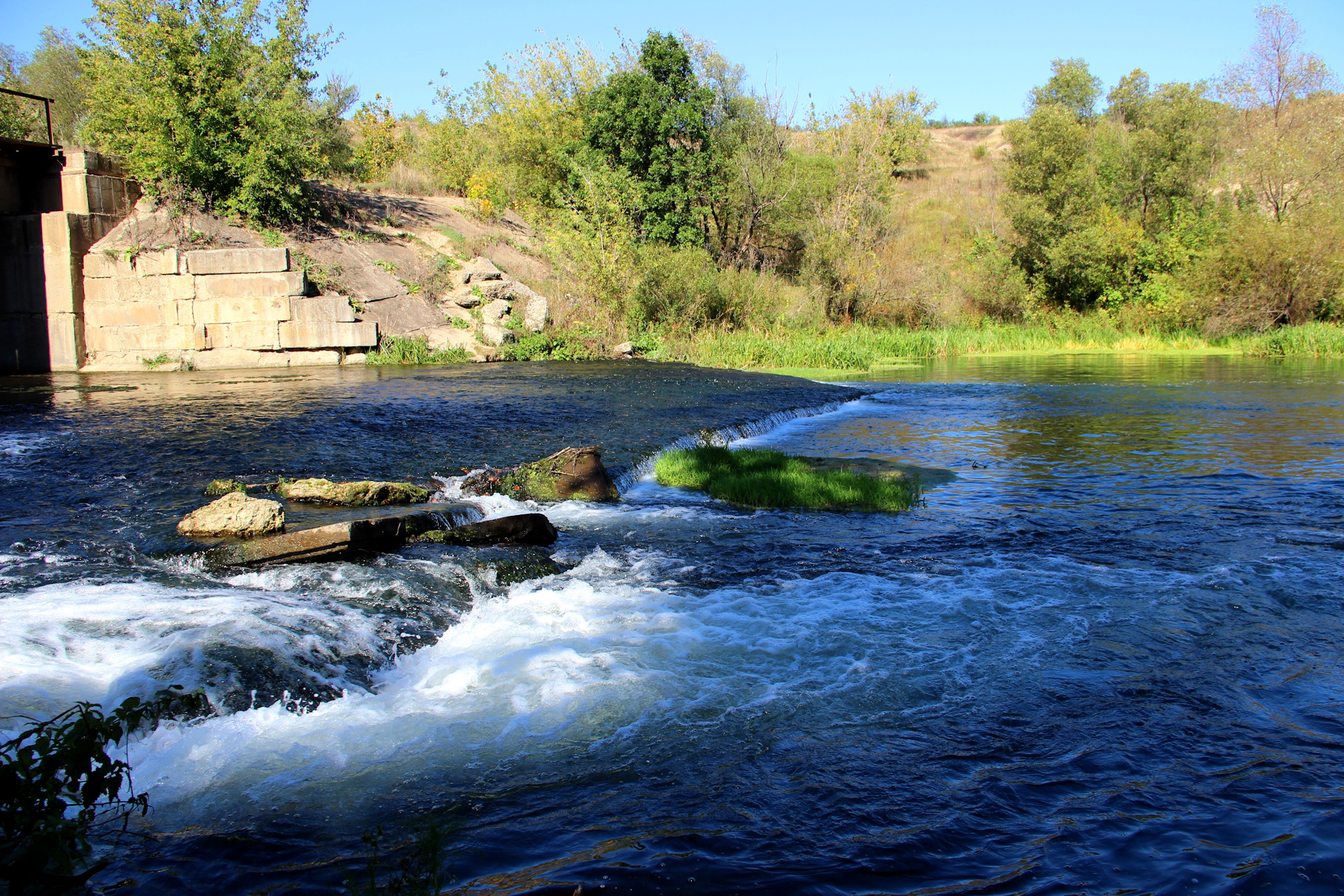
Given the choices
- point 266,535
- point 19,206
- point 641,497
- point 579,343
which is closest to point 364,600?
point 266,535

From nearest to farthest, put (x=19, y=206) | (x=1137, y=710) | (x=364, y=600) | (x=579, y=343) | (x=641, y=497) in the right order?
(x=1137, y=710) < (x=364, y=600) < (x=641, y=497) < (x=19, y=206) < (x=579, y=343)

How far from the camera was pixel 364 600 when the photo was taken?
6352 mm

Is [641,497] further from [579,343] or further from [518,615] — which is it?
[579,343]

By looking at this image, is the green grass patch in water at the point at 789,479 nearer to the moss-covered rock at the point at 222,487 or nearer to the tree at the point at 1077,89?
the moss-covered rock at the point at 222,487

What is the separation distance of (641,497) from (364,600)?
4443 millimetres

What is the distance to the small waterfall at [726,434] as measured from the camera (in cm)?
1127

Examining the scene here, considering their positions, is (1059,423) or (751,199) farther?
(751,199)

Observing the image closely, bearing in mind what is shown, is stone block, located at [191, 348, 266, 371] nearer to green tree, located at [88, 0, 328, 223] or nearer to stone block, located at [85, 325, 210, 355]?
stone block, located at [85, 325, 210, 355]

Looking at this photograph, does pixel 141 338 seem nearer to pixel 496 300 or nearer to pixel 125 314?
pixel 125 314

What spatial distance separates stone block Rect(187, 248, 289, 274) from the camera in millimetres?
23281

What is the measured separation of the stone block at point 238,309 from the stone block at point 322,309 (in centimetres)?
27

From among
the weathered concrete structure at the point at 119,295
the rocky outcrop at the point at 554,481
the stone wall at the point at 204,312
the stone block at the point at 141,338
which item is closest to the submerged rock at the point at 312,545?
the rocky outcrop at the point at 554,481

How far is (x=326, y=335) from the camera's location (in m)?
23.9

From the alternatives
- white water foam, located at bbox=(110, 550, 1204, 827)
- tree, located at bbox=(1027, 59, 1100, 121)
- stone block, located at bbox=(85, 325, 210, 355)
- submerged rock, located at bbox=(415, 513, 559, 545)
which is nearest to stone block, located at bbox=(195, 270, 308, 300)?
stone block, located at bbox=(85, 325, 210, 355)
